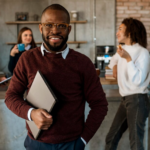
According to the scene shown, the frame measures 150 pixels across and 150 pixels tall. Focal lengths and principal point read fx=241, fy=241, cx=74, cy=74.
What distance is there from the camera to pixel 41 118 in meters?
0.99

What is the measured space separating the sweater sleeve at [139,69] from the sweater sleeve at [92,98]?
0.79m

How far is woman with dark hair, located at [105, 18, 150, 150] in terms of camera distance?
1.92 metres

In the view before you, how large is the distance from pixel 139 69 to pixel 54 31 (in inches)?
41.5

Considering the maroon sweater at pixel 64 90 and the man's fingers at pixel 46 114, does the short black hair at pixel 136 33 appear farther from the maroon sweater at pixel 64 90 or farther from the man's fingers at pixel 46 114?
the man's fingers at pixel 46 114

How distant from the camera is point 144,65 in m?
1.93

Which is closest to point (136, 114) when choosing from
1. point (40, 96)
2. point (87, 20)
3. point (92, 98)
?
point (92, 98)

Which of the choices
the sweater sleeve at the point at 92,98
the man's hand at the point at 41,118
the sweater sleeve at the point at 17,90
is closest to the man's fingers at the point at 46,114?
the man's hand at the point at 41,118

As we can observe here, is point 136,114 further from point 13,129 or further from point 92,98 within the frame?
point 13,129

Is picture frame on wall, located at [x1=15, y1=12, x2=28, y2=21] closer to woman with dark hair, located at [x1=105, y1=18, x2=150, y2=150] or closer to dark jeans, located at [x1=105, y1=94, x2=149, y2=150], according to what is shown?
woman with dark hair, located at [x1=105, y1=18, x2=150, y2=150]

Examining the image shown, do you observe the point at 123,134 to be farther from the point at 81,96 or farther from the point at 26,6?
the point at 26,6

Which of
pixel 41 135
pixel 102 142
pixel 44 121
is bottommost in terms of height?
pixel 102 142

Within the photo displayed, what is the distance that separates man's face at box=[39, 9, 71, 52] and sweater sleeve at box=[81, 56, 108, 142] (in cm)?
16

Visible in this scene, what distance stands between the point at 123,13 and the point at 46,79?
17.9 feet

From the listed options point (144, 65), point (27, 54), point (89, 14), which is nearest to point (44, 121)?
point (27, 54)
